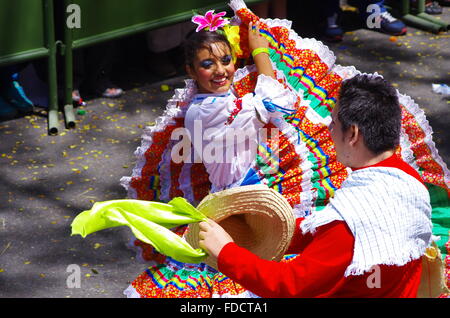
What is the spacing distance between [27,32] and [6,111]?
2.39 feet

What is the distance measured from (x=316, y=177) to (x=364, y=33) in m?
4.57

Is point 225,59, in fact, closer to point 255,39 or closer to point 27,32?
point 255,39

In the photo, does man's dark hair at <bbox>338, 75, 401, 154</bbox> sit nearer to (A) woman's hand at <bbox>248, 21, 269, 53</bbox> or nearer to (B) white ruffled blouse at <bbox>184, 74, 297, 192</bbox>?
(B) white ruffled blouse at <bbox>184, 74, 297, 192</bbox>

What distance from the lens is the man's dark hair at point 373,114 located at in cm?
329

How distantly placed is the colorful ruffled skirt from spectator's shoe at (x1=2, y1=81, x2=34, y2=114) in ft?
8.55

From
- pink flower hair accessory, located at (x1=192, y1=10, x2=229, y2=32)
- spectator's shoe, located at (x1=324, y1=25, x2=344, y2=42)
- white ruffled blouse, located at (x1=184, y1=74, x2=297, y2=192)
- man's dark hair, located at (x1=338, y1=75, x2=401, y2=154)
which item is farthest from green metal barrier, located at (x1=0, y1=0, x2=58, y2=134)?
man's dark hair, located at (x1=338, y1=75, x2=401, y2=154)

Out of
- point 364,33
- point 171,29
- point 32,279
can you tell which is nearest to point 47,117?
point 171,29

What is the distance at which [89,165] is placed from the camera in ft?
21.8

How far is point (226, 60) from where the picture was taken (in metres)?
4.78

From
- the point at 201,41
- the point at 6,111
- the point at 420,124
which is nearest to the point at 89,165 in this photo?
the point at 6,111

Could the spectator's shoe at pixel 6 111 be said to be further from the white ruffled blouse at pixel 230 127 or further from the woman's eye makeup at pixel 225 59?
the woman's eye makeup at pixel 225 59

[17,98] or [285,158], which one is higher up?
[285,158]

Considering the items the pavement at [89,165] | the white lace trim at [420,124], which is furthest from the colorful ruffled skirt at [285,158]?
the pavement at [89,165]

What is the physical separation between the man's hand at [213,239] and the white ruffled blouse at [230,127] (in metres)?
1.21
